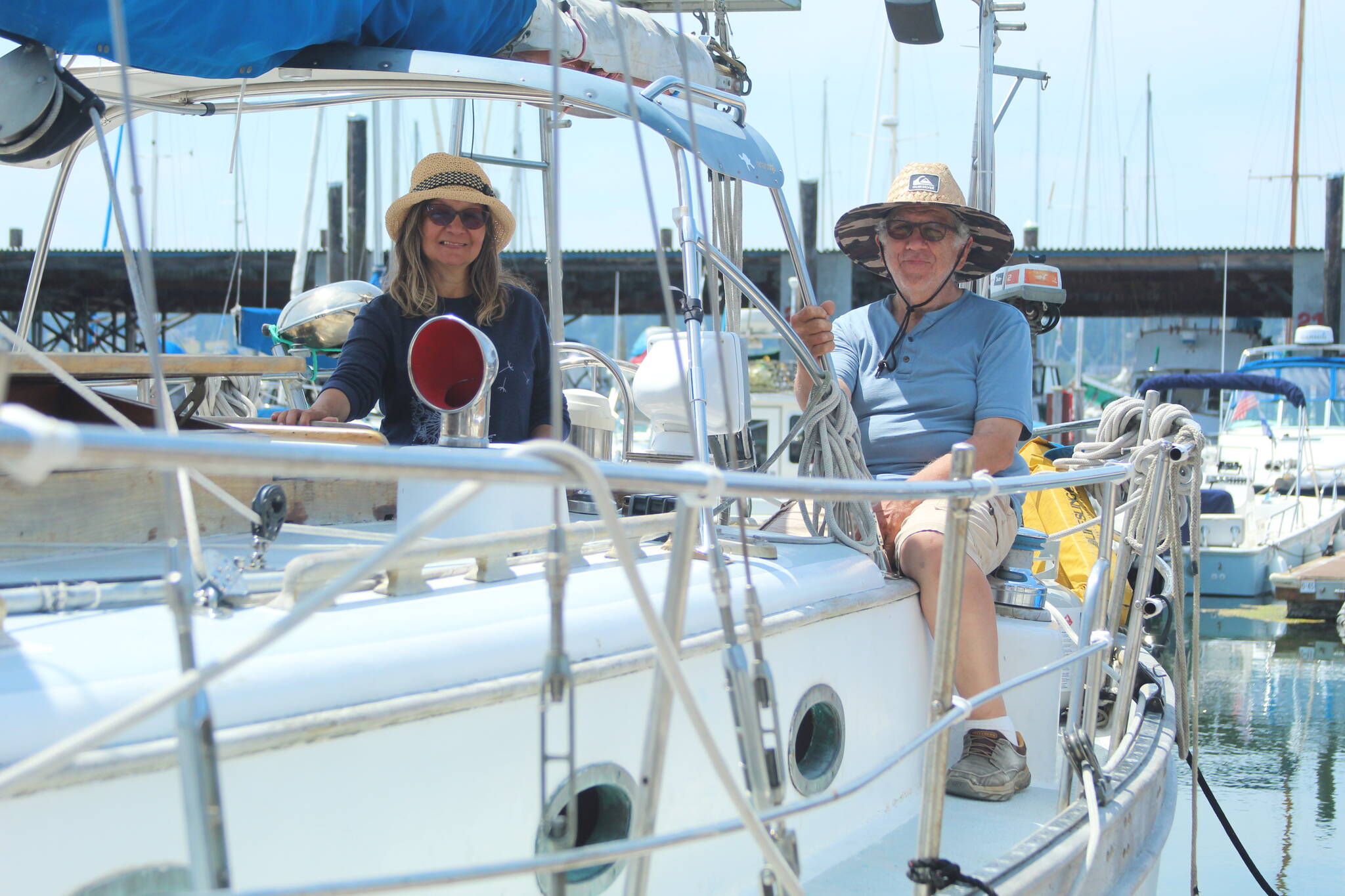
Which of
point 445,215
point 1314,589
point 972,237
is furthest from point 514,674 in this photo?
point 1314,589

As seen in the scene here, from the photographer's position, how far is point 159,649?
4.72 feet

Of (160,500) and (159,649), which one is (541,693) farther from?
(160,500)

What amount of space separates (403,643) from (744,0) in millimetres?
3395

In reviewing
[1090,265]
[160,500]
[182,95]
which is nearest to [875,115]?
[1090,265]

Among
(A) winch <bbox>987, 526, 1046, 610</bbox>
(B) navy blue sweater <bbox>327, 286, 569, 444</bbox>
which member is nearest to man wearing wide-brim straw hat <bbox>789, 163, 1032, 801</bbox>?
A: (A) winch <bbox>987, 526, 1046, 610</bbox>

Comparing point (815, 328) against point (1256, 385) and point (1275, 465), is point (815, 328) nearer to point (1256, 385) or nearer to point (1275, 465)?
point (1256, 385)

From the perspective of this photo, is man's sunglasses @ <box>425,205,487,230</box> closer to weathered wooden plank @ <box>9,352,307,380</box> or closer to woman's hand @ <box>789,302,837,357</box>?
weathered wooden plank @ <box>9,352,307,380</box>

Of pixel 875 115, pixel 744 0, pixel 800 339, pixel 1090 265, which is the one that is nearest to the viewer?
pixel 800 339

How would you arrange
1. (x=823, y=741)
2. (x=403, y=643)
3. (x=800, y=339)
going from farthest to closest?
(x=800, y=339)
(x=823, y=741)
(x=403, y=643)

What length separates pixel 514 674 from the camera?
165 centimetres

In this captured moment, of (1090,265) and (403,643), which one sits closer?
(403,643)

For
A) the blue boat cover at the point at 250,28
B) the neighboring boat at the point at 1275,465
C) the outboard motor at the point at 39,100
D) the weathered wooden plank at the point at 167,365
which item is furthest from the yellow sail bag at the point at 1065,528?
the neighboring boat at the point at 1275,465

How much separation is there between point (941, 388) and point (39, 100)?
7.46 ft

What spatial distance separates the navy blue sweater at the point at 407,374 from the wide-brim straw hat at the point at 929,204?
3.26ft
